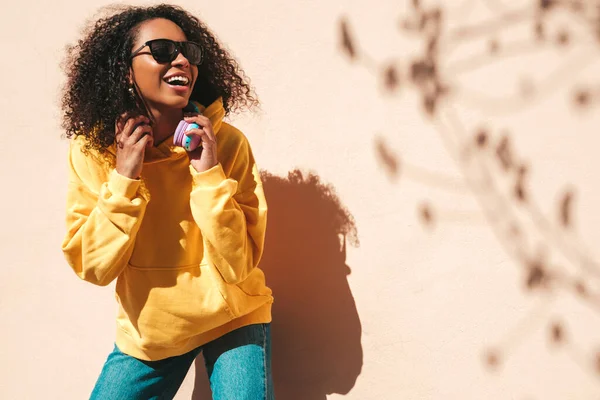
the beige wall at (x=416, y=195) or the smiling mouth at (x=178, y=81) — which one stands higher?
the smiling mouth at (x=178, y=81)

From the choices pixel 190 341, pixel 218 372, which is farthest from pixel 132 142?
pixel 218 372

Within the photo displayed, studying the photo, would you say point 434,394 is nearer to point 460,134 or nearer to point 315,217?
point 315,217

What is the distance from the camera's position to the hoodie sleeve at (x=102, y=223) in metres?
2.01

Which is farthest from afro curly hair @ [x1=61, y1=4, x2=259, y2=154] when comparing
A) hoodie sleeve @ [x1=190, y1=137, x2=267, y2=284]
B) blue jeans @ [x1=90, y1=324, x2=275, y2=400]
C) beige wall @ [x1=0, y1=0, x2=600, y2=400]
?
blue jeans @ [x1=90, y1=324, x2=275, y2=400]

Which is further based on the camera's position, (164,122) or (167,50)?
(164,122)

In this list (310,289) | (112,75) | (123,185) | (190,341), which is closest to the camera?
(123,185)

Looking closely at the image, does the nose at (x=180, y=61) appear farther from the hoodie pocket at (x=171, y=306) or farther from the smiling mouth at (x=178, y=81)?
the hoodie pocket at (x=171, y=306)

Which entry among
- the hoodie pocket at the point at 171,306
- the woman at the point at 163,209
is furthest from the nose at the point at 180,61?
the hoodie pocket at the point at 171,306

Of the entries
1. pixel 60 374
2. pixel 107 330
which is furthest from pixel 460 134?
pixel 60 374

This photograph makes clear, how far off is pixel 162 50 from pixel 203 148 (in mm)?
297

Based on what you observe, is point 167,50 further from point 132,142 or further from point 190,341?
point 190,341

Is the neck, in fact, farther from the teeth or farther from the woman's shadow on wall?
the woman's shadow on wall

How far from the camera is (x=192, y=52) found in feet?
6.85

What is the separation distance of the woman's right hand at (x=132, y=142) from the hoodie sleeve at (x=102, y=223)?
3 cm
